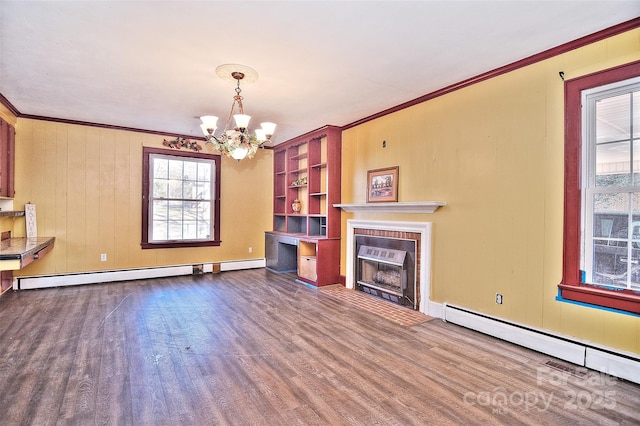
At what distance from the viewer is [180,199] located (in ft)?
19.8

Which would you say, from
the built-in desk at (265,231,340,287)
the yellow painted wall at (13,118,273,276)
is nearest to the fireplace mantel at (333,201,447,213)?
the built-in desk at (265,231,340,287)

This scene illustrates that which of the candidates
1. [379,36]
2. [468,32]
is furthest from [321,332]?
[468,32]

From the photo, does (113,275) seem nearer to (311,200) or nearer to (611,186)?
(311,200)

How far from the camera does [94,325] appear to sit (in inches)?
137

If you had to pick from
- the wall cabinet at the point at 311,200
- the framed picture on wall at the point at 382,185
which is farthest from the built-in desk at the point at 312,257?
the framed picture on wall at the point at 382,185

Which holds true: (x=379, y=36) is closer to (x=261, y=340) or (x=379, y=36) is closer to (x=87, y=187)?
(x=261, y=340)

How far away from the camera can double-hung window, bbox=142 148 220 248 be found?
19.1 feet

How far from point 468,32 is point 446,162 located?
1.47 m

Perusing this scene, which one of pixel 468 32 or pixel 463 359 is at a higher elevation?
pixel 468 32

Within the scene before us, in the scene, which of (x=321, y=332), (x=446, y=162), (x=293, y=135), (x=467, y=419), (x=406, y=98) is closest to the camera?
(x=467, y=419)

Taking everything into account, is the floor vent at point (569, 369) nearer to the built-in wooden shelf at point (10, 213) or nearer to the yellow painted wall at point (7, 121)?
the built-in wooden shelf at point (10, 213)

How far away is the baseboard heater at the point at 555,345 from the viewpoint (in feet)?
7.95

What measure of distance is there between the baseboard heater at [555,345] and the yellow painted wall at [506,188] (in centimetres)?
7

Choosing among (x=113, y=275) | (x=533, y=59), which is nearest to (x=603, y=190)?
(x=533, y=59)
